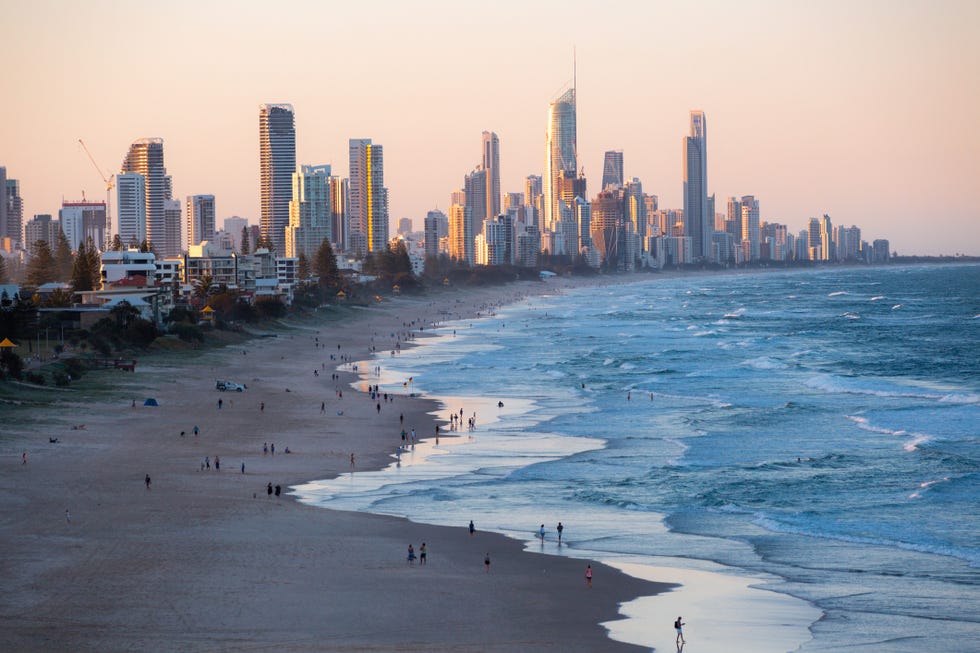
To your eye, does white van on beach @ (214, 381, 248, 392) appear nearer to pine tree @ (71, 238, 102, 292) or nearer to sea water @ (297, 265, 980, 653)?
sea water @ (297, 265, 980, 653)

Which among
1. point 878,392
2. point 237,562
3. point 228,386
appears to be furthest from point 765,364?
point 237,562

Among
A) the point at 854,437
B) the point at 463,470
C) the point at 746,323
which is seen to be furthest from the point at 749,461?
the point at 746,323

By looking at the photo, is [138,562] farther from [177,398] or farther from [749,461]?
[177,398]

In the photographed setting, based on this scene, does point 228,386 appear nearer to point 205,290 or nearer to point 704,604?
point 704,604

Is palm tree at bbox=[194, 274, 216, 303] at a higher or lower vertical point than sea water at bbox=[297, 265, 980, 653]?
higher

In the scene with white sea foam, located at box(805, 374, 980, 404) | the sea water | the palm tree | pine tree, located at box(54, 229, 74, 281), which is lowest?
the sea water

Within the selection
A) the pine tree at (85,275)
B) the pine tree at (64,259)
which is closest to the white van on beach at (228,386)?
the pine tree at (85,275)

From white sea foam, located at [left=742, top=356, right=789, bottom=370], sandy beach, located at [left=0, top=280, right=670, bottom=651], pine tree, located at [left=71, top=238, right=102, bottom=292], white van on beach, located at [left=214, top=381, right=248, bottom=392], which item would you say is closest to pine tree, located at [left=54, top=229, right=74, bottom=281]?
pine tree, located at [left=71, top=238, right=102, bottom=292]
